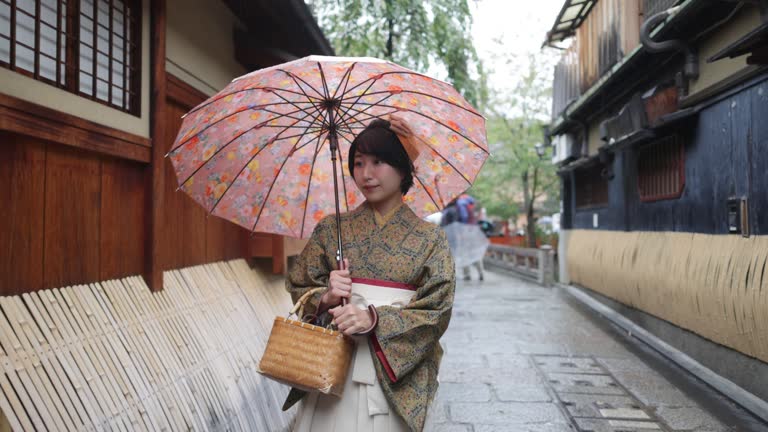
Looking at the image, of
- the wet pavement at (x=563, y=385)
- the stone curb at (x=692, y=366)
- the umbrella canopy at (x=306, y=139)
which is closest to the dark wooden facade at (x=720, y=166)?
the stone curb at (x=692, y=366)

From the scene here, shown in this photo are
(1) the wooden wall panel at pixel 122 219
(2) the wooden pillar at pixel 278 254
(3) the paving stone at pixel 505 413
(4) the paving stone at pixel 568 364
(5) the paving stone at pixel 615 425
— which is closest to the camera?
(1) the wooden wall panel at pixel 122 219

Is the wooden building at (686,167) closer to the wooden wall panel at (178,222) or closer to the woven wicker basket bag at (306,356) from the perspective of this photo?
the woven wicker basket bag at (306,356)

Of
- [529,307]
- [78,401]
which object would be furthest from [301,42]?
[529,307]

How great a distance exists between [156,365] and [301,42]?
4.17 meters

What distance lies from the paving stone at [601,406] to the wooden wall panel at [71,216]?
4.11m

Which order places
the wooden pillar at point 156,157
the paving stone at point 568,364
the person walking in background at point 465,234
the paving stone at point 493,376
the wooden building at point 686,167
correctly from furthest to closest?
the person walking in background at point 465,234
the paving stone at point 568,364
the paving stone at point 493,376
the wooden building at point 686,167
the wooden pillar at point 156,157

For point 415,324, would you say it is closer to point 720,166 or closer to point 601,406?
point 601,406

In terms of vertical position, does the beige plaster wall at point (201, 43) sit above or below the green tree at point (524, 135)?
below

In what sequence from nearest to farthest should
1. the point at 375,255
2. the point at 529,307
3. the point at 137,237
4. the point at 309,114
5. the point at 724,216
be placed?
the point at 375,255 → the point at 309,114 → the point at 137,237 → the point at 724,216 → the point at 529,307

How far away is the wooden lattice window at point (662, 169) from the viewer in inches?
293

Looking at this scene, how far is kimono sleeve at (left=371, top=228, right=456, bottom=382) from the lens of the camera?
7.57ft

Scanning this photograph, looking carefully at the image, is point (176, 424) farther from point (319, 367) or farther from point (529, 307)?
point (529, 307)

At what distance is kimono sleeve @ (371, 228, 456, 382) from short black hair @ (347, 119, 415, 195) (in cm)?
52

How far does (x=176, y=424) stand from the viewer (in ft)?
10.9
